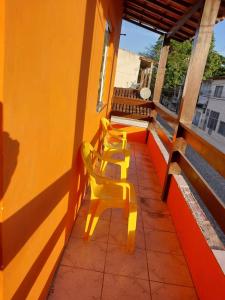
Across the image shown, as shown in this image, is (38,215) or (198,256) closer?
(38,215)

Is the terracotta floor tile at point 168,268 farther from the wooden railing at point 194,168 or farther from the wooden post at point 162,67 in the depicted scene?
the wooden post at point 162,67

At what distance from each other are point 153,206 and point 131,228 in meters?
1.05

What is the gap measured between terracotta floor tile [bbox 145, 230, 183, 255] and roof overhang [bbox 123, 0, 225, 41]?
101 inches

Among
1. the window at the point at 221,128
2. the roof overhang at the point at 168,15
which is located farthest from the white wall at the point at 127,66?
the roof overhang at the point at 168,15

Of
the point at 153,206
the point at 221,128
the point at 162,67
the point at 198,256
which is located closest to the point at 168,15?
the point at 162,67

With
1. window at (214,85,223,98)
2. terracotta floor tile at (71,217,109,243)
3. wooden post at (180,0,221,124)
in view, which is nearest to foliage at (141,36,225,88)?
window at (214,85,223,98)

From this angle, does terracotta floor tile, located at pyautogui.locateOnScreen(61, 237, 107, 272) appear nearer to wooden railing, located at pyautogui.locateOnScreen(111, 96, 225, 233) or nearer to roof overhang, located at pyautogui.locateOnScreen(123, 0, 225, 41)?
wooden railing, located at pyautogui.locateOnScreen(111, 96, 225, 233)

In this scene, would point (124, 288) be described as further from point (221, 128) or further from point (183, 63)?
point (183, 63)

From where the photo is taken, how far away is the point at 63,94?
1.51 metres

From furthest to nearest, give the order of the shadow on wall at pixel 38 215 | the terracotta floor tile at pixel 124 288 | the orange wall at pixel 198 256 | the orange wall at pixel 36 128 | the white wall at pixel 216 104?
the white wall at pixel 216 104, the terracotta floor tile at pixel 124 288, the orange wall at pixel 198 256, the shadow on wall at pixel 38 215, the orange wall at pixel 36 128

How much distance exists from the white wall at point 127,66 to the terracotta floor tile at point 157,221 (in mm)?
14475

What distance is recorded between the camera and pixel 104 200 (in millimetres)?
2297

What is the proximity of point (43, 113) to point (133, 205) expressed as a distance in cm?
135

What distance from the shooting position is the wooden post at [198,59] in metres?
2.74
